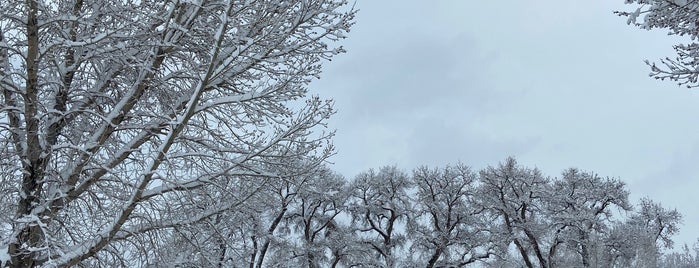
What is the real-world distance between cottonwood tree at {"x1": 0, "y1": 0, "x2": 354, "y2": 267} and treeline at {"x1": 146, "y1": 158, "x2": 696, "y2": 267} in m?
18.3

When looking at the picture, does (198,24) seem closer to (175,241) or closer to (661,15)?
(175,241)

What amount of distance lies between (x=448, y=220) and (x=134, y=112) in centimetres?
2305

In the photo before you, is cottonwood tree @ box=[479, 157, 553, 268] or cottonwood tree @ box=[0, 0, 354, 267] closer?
cottonwood tree @ box=[0, 0, 354, 267]

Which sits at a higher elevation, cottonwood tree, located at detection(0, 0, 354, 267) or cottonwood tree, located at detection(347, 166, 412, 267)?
cottonwood tree, located at detection(347, 166, 412, 267)

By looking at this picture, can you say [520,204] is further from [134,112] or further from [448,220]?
[134,112]

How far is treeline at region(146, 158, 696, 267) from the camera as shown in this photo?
27.0 metres

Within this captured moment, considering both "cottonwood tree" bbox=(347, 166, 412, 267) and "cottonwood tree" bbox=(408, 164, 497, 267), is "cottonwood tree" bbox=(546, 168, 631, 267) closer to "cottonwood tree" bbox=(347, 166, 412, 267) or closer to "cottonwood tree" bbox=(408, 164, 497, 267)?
"cottonwood tree" bbox=(408, 164, 497, 267)

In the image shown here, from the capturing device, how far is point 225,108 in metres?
7.30

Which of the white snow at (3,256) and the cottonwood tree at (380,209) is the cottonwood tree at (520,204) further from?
the white snow at (3,256)

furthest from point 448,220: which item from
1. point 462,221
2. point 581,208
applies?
point 581,208

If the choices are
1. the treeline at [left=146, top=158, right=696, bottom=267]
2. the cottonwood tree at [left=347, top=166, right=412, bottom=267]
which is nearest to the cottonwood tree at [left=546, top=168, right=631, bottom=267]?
the treeline at [left=146, top=158, right=696, bottom=267]

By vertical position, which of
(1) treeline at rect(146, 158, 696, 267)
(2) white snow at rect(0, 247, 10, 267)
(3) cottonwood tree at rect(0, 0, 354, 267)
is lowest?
(2) white snow at rect(0, 247, 10, 267)

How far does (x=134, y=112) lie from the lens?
23.6 ft

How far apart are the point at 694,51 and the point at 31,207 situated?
23.4 feet
